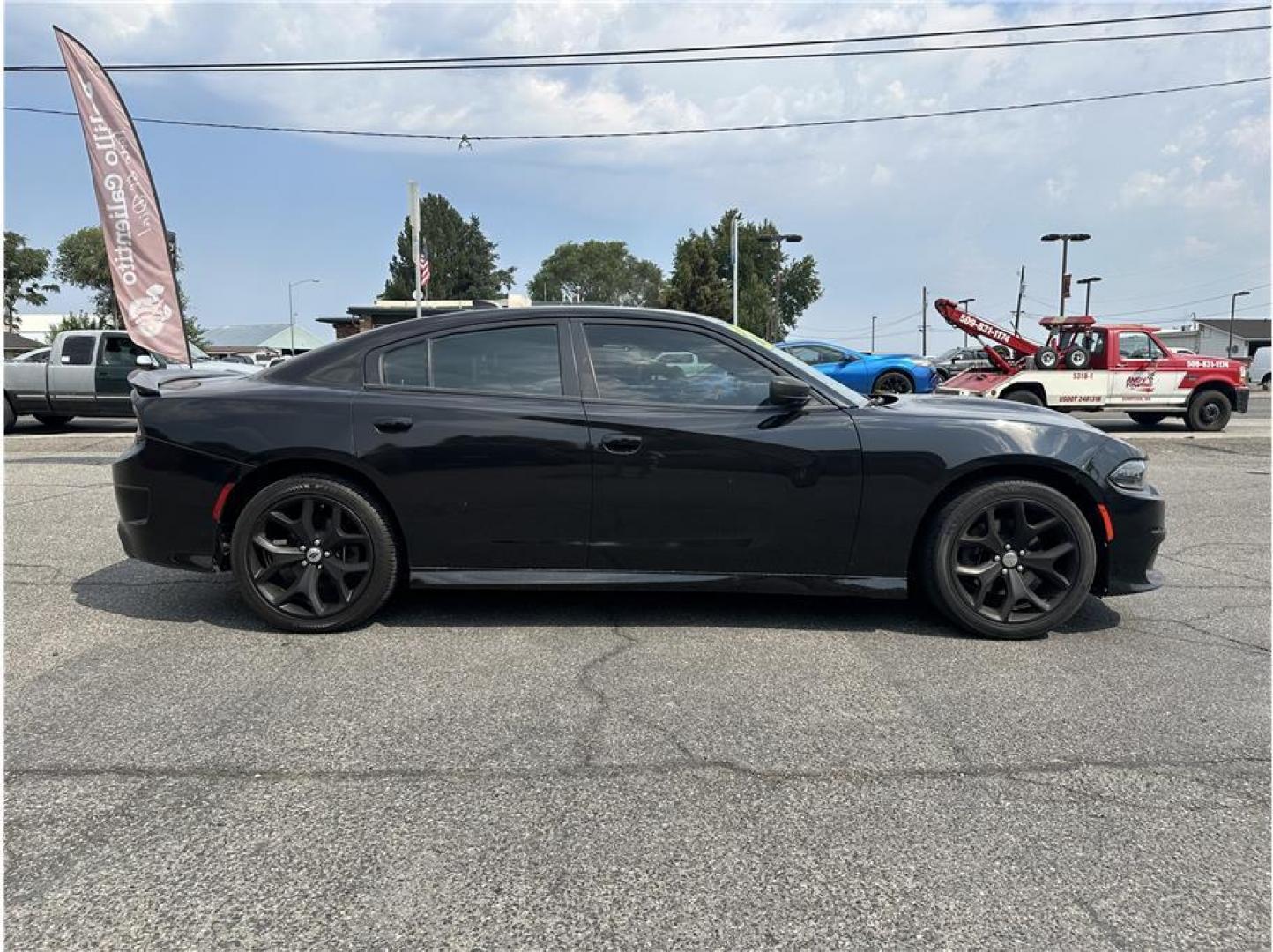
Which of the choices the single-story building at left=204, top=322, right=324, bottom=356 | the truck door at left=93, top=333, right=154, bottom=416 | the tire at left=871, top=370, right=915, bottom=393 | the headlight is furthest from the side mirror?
the single-story building at left=204, top=322, right=324, bottom=356

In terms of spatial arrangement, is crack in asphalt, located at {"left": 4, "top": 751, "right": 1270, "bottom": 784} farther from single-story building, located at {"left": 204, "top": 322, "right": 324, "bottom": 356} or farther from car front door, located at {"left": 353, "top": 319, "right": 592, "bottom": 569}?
single-story building, located at {"left": 204, "top": 322, "right": 324, "bottom": 356}

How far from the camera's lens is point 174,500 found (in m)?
4.00

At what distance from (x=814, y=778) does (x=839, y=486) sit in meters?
1.56

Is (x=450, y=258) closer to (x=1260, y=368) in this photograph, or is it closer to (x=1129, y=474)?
(x=1260, y=368)

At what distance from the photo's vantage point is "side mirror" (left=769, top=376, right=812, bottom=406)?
3.85 metres

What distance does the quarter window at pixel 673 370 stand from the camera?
3.98m

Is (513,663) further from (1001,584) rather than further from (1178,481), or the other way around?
(1178,481)

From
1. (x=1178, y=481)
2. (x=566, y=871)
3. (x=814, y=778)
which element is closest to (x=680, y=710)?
(x=814, y=778)

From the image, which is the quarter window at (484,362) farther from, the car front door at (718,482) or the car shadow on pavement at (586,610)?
the car shadow on pavement at (586,610)

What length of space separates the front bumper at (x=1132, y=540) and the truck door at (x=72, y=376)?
50.8ft

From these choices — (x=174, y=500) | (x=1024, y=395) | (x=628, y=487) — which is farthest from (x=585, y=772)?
(x=1024, y=395)

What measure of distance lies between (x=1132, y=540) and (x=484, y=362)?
3.16 meters

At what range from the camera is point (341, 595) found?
13.0 ft

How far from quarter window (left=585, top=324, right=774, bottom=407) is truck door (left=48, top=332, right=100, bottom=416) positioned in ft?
44.9
